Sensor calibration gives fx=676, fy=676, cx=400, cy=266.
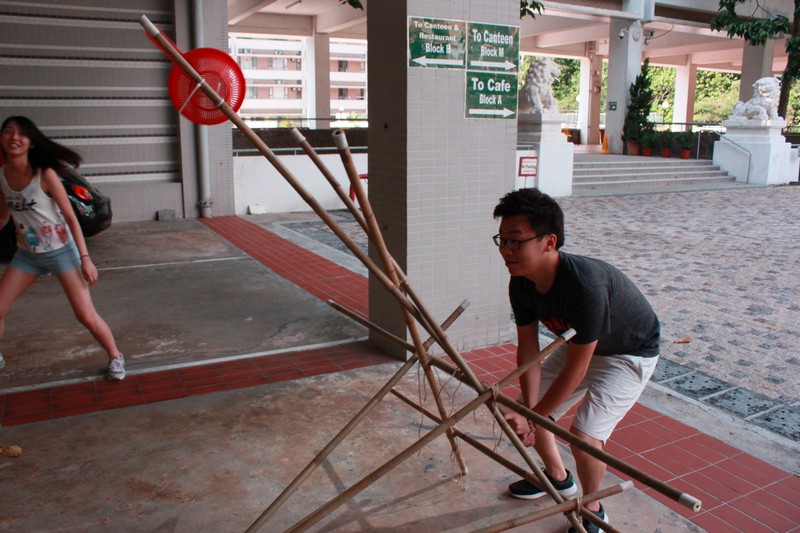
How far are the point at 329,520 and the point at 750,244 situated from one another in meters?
8.28

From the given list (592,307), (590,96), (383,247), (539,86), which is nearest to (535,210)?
(592,307)

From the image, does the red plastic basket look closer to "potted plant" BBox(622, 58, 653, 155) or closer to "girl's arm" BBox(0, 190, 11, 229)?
"girl's arm" BBox(0, 190, 11, 229)

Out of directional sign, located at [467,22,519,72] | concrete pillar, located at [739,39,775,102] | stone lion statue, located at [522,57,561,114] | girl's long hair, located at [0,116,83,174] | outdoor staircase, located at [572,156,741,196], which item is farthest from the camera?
concrete pillar, located at [739,39,775,102]

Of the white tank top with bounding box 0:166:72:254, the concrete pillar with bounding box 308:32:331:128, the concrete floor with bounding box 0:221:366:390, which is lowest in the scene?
the concrete floor with bounding box 0:221:366:390

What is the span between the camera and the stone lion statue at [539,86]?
14.7 meters

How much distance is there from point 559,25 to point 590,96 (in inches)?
192

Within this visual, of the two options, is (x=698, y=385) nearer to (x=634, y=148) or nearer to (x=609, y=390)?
(x=609, y=390)

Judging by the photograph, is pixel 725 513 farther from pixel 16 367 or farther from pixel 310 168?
pixel 310 168

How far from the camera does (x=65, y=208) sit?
401 cm

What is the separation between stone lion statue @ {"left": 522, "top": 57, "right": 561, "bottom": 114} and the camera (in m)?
14.7

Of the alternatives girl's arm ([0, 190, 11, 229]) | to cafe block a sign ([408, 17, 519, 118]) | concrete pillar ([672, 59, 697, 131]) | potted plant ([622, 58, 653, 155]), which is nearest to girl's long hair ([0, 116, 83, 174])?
girl's arm ([0, 190, 11, 229])

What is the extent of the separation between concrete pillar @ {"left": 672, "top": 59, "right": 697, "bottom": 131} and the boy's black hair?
33195 mm

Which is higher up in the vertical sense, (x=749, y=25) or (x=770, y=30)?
(x=749, y=25)

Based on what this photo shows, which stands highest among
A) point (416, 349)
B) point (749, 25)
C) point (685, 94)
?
point (749, 25)
